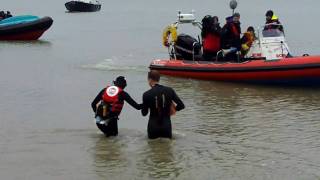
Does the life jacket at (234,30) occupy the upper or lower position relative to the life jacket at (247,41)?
upper

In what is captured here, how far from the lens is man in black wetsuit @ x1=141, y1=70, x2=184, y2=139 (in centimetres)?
741

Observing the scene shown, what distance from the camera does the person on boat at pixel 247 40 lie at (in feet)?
42.4

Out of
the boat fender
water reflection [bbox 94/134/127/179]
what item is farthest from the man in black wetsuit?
the boat fender

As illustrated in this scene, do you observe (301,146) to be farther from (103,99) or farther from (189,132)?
(103,99)

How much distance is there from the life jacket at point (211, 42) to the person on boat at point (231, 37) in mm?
153

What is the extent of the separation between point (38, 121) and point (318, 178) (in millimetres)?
4828

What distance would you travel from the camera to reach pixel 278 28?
12648mm

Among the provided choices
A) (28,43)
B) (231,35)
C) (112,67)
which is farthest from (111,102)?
(28,43)

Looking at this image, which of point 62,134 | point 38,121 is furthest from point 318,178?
point 38,121

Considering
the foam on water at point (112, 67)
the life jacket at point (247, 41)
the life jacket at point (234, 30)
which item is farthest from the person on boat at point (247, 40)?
the foam on water at point (112, 67)

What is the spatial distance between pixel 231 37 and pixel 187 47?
1.49 m

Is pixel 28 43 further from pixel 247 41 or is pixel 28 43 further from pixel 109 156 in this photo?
pixel 109 156

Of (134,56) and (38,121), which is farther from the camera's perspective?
(134,56)

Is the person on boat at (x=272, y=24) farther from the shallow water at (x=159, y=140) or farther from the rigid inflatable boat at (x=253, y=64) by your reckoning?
the shallow water at (x=159, y=140)
